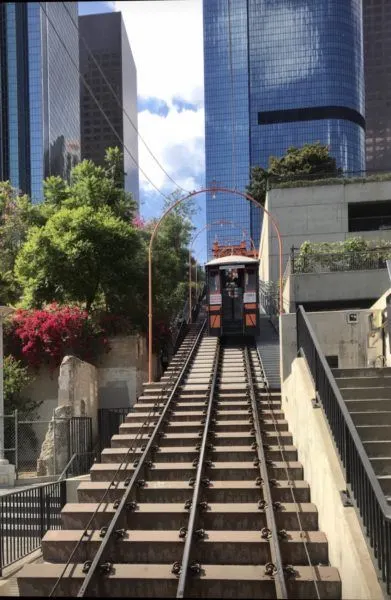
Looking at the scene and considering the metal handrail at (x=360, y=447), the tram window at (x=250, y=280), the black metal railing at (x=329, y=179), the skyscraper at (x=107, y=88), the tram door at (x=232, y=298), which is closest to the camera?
the metal handrail at (x=360, y=447)

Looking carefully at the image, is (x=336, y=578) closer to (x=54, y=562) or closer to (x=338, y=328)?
(x=54, y=562)

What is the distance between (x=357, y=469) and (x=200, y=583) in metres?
1.99

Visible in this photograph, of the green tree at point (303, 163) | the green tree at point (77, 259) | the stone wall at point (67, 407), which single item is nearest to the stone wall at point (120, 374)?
the stone wall at point (67, 407)

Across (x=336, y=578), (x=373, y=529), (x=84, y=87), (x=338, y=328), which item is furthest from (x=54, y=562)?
(x=84, y=87)

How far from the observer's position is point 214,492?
7816 millimetres

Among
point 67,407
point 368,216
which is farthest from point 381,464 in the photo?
point 368,216

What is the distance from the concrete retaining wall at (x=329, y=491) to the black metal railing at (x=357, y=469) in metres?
0.11

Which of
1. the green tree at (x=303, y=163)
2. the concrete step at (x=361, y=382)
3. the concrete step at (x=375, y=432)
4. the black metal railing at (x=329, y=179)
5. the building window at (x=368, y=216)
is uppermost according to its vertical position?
the green tree at (x=303, y=163)

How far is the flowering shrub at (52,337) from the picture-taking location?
57.4 feet

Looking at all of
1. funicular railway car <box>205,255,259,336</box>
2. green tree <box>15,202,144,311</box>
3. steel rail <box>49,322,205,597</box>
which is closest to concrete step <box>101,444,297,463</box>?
steel rail <box>49,322,205,597</box>

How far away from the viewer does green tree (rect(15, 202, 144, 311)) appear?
18.3m

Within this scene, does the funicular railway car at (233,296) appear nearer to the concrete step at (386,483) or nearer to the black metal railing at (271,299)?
the black metal railing at (271,299)

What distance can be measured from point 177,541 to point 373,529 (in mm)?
2461

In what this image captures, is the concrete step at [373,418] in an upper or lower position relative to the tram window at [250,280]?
lower
